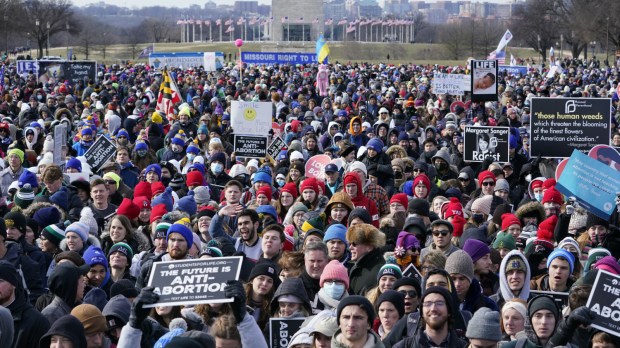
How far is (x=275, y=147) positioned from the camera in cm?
1714

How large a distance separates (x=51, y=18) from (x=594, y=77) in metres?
60.4

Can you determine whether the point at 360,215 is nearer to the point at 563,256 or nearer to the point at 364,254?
the point at 364,254

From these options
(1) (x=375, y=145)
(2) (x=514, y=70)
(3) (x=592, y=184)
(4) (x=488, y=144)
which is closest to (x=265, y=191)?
(3) (x=592, y=184)

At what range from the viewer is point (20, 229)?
9.44m

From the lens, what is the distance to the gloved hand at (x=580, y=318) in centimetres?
640

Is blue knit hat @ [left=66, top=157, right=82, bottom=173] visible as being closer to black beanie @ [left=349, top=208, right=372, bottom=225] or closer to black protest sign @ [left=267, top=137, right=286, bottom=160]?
black protest sign @ [left=267, top=137, right=286, bottom=160]

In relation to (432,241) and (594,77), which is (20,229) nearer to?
(432,241)

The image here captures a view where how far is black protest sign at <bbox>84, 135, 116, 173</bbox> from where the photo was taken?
611 inches

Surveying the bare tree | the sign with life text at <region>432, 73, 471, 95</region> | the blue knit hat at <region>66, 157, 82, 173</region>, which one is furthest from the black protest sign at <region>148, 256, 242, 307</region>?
the bare tree

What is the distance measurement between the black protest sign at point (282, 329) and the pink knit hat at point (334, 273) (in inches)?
27.8

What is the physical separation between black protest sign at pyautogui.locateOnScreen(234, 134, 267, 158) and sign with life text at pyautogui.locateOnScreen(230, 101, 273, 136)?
5.66 feet

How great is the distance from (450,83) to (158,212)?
19962 mm

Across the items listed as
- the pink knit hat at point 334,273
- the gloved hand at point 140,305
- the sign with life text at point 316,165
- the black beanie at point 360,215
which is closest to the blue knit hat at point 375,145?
the sign with life text at point 316,165

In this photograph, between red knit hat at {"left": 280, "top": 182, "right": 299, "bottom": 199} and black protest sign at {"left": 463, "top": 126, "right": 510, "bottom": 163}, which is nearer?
red knit hat at {"left": 280, "top": 182, "right": 299, "bottom": 199}
